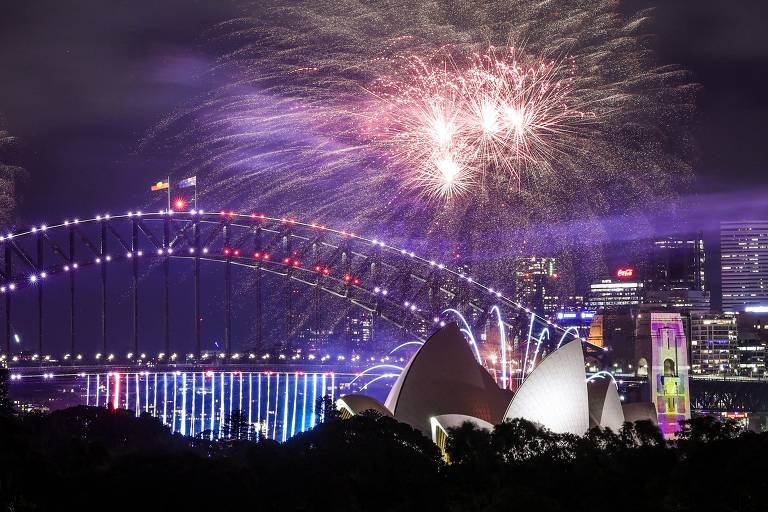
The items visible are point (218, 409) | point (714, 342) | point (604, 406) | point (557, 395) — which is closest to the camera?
point (557, 395)

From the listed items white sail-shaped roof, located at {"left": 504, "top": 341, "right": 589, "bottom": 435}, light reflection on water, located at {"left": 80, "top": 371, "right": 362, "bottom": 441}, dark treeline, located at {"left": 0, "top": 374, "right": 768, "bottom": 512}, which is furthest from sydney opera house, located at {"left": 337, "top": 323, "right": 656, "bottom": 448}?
light reflection on water, located at {"left": 80, "top": 371, "right": 362, "bottom": 441}

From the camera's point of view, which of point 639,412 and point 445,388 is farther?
point 639,412

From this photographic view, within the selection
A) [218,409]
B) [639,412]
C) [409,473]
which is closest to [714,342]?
[218,409]

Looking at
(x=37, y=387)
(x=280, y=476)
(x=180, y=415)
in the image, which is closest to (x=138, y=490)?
(x=280, y=476)

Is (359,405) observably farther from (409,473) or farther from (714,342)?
(714,342)

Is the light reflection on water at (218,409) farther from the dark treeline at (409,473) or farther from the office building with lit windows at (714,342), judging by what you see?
the office building with lit windows at (714,342)

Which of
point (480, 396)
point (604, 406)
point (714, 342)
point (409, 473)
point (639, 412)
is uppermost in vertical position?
point (714, 342)
